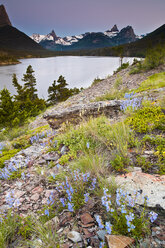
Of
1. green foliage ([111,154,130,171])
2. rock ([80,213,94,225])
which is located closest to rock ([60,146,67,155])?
green foliage ([111,154,130,171])

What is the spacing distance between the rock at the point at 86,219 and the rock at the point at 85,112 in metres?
3.58

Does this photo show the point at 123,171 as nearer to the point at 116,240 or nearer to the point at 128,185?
the point at 128,185

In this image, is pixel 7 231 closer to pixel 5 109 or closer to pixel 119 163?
pixel 119 163

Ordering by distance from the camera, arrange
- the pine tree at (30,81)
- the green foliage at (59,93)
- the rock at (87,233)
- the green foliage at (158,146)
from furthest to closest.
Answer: the green foliage at (59,93)
the pine tree at (30,81)
the green foliage at (158,146)
the rock at (87,233)

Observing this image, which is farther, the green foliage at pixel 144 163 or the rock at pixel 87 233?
the green foliage at pixel 144 163

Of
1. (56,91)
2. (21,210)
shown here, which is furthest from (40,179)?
(56,91)

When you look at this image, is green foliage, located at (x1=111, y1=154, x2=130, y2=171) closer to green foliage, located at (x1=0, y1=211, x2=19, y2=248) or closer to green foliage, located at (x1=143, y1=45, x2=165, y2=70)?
green foliage, located at (x1=0, y1=211, x2=19, y2=248)

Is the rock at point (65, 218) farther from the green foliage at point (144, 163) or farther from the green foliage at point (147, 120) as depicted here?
the green foliage at point (147, 120)

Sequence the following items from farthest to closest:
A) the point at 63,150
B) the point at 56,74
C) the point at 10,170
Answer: the point at 56,74 < the point at 63,150 < the point at 10,170

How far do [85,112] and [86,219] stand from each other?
394 cm

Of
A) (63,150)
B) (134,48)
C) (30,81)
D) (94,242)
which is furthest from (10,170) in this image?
(134,48)

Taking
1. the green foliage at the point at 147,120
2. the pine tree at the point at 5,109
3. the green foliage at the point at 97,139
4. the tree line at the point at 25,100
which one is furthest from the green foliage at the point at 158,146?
the pine tree at the point at 5,109

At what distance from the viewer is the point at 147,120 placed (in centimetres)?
336

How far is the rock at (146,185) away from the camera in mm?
1706
